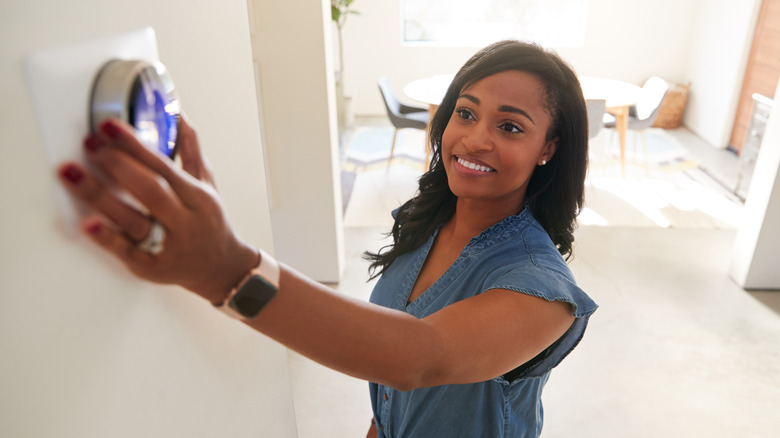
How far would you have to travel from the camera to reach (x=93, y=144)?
0.44m

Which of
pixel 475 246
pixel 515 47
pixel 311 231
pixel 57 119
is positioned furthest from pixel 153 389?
pixel 311 231

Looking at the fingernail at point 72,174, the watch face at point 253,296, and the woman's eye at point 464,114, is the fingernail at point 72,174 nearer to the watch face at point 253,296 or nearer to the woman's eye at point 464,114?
the watch face at point 253,296

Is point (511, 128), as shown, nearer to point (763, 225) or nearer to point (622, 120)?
point (763, 225)

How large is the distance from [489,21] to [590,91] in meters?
2.94

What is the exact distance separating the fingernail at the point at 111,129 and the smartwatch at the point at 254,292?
0.17 meters

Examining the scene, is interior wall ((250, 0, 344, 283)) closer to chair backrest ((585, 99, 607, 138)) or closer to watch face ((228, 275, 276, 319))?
chair backrest ((585, 99, 607, 138))

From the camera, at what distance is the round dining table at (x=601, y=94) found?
15.3 ft

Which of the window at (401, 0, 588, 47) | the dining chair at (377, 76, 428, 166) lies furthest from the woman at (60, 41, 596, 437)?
the window at (401, 0, 588, 47)

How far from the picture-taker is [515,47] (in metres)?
1.12

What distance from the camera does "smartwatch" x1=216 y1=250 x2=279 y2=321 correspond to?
533mm

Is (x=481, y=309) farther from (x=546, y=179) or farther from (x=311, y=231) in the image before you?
(x=311, y=231)

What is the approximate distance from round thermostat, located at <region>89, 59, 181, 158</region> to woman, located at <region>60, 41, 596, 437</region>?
0.03 metres

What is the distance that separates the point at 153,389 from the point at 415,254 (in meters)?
0.77

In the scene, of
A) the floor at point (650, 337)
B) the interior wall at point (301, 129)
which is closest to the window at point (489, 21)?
the floor at point (650, 337)
